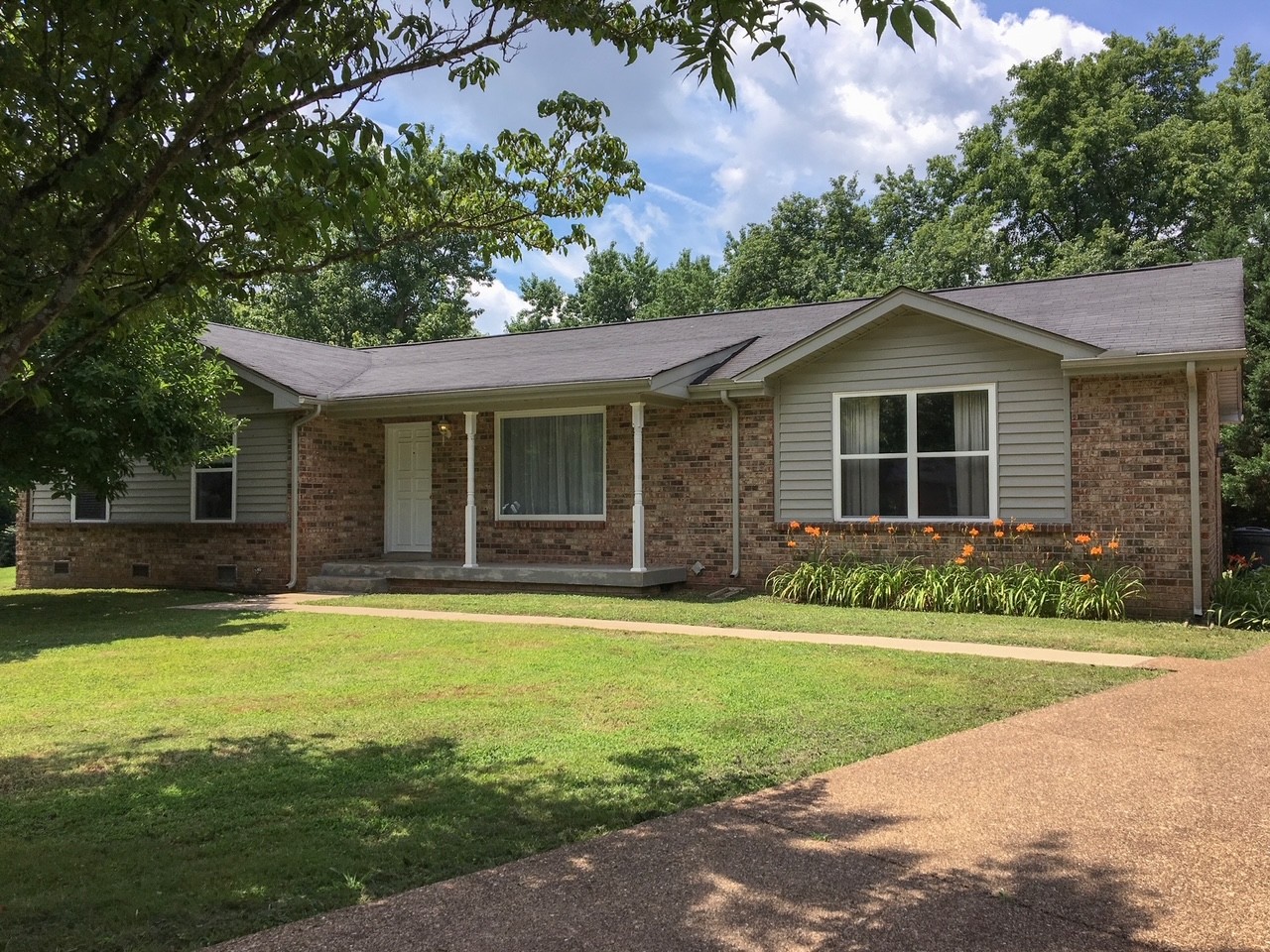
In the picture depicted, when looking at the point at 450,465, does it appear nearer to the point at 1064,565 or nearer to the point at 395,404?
the point at 395,404

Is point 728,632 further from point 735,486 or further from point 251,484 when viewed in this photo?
point 251,484

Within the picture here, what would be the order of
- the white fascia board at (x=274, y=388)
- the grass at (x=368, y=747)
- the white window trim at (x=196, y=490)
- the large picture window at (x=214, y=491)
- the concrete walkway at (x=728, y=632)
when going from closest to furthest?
the grass at (x=368, y=747) → the concrete walkway at (x=728, y=632) → the white fascia board at (x=274, y=388) → the white window trim at (x=196, y=490) → the large picture window at (x=214, y=491)

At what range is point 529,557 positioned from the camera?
1548cm

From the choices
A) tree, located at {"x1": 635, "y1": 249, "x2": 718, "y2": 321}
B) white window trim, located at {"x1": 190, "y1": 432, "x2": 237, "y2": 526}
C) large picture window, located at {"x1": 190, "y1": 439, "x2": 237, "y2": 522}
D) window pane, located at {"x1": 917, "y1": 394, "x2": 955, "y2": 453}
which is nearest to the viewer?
window pane, located at {"x1": 917, "y1": 394, "x2": 955, "y2": 453}

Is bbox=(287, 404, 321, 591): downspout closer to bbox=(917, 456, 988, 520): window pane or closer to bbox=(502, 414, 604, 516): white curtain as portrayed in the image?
bbox=(502, 414, 604, 516): white curtain

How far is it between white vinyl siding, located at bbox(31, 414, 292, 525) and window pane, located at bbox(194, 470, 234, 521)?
0.58 ft

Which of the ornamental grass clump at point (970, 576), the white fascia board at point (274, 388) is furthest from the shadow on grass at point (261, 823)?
the white fascia board at point (274, 388)

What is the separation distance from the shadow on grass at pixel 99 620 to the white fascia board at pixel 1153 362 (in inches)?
365

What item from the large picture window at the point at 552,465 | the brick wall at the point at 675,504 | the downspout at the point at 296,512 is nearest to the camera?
the brick wall at the point at 675,504

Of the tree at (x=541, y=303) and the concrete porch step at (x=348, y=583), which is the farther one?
the tree at (x=541, y=303)

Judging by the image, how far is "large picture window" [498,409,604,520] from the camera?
15203 millimetres

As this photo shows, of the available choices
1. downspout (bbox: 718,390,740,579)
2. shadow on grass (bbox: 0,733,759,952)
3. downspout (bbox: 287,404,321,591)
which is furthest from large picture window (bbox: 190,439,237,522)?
shadow on grass (bbox: 0,733,759,952)

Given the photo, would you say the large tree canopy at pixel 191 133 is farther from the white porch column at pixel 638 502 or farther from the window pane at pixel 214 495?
the window pane at pixel 214 495

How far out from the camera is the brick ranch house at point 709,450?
1144 cm
